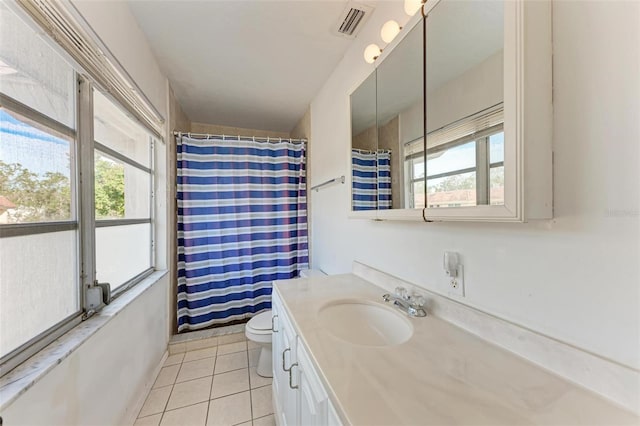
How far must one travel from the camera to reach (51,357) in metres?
0.84

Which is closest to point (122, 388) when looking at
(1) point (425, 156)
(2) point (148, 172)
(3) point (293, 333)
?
(3) point (293, 333)

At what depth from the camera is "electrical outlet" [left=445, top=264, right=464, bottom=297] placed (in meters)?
0.90

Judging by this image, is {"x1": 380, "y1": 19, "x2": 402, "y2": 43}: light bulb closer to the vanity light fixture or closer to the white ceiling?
the vanity light fixture

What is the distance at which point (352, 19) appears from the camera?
4.70 ft

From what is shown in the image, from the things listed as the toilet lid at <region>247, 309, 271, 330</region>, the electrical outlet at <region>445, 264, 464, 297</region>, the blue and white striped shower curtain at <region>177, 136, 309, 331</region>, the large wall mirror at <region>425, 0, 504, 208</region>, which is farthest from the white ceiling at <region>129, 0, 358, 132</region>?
the toilet lid at <region>247, 309, 271, 330</region>

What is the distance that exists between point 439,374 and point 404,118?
1012mm

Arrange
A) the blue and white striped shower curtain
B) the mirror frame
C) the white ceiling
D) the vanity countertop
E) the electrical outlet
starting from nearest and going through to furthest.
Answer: the vanity countertop
the mirror frame
the electrical outlet
the white ceiling
the blue and white striped shower curtain

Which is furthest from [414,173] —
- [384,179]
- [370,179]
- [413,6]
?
[413,6]

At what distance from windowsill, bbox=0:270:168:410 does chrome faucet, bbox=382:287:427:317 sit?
126 cm

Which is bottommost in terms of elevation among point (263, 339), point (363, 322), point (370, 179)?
point (263, 339)

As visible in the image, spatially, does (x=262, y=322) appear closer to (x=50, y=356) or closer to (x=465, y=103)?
(x=50, y=356)

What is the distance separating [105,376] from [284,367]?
86 cm

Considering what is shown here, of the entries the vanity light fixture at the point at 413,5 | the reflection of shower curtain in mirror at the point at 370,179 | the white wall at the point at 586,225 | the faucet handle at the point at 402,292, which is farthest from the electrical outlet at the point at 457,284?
the vanity light fixture at the point at 413,5

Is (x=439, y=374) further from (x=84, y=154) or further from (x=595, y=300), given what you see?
(x=84, y=154)
